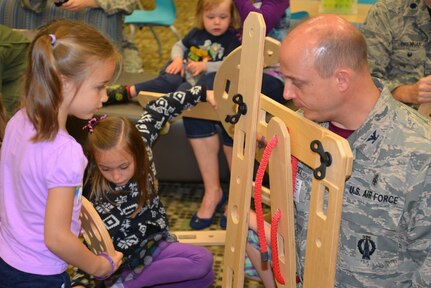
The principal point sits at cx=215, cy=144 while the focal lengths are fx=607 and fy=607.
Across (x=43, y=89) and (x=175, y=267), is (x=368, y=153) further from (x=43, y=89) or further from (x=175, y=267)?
(x=175, y=267)

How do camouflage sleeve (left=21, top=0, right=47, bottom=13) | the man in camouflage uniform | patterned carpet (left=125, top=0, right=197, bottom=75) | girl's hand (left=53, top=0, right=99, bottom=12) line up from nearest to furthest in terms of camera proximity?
the man in camouflage uniform, girl's hand (left=53, top=0, right=99, bottom=12), camouflage sleeve (left=21, top=0, right=47, bottom=13), patterned carpet (left=125, top=0, right=197, bottom=75)

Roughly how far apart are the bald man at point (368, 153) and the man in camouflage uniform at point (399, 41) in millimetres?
751

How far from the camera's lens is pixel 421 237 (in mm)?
1362

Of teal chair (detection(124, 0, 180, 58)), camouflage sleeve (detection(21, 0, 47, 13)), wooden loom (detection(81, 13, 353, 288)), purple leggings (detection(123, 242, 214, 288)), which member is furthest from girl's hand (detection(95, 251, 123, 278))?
teal chair (detection(124, 0, 180, 58))

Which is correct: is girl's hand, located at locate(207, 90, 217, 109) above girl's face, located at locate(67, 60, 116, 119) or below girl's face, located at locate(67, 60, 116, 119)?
below

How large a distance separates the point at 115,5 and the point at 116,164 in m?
1.50

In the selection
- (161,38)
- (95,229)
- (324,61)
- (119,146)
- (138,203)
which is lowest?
(161,38)

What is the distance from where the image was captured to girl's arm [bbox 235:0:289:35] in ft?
8.25

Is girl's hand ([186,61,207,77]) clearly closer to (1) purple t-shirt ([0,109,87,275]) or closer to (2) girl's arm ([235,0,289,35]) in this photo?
(2) girl's arm ([235,0,289,35])

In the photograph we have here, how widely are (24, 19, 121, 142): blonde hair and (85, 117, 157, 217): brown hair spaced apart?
0.50 meters

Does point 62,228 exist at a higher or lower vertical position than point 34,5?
lower

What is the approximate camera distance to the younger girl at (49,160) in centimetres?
132

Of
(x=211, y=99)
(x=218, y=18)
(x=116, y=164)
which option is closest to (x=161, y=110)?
(x=211, y=99)

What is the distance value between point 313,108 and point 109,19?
2.00 m
